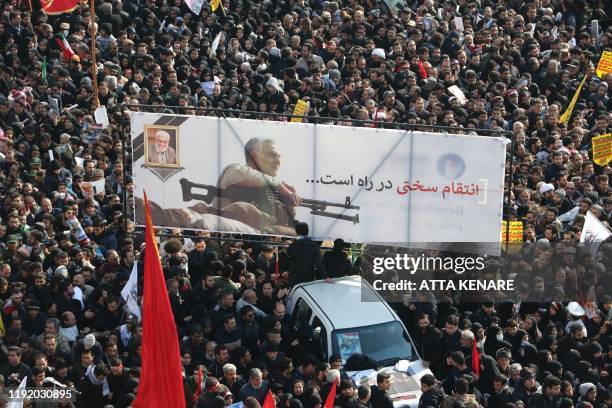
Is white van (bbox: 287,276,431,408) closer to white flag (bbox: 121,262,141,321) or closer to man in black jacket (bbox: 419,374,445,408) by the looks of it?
man in black jacket (bbox: 419,374,445,408)

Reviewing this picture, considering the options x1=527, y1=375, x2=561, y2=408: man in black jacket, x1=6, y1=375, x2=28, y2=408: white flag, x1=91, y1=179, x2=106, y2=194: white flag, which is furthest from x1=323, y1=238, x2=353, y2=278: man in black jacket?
x1=6, y1=375, x2=28, y2=408: white flag

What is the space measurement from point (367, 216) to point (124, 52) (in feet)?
26.1

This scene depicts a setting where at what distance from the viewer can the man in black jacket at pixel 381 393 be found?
15.1 meters

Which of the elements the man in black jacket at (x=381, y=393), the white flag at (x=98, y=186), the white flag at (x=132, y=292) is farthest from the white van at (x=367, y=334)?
the white flag at (x=98, y=186)

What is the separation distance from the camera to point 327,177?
59.8 feet

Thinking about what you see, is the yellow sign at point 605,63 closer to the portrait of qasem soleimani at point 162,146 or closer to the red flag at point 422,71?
the red flag at point 422,71

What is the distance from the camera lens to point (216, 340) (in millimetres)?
16375

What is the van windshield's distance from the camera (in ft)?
52.9

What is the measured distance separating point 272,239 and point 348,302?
220 centimetres

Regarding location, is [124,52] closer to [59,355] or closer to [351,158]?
[351,158]

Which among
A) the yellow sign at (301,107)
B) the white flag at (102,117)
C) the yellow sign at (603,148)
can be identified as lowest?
the yellow sign at (603,148)

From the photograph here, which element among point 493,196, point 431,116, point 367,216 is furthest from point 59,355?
point 431,116

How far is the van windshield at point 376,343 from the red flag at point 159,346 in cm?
269

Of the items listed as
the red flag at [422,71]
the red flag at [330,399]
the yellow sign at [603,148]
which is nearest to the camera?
the red flag at [330,399]
